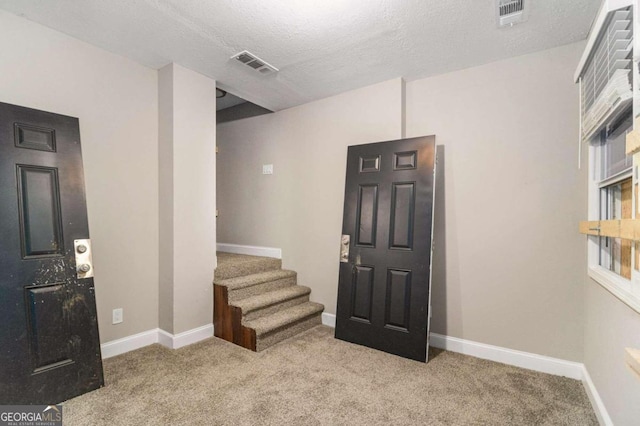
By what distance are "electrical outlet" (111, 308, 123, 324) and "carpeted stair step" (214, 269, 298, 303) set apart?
83 centimetres

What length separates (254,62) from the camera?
2777 mm

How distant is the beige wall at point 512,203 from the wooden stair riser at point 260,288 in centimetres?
164

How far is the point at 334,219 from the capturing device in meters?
3.51

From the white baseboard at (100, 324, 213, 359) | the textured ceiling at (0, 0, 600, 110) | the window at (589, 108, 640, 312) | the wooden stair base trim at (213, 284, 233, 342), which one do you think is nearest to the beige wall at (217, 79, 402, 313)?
the textured ceiling at (0, 0, 600, 110)

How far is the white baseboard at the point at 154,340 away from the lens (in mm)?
2660

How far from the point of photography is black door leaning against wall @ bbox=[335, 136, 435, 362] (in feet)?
8.87

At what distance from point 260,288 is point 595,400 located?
2762 millimetres

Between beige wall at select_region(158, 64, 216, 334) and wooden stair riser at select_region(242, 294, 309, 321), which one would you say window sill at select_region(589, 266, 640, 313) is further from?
beige wall at select_region(158, 64, 216, 334)

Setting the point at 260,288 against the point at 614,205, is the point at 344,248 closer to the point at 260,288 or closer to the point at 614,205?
the point at 260,288

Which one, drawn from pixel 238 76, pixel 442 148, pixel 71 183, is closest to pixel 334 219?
pixel 442 148

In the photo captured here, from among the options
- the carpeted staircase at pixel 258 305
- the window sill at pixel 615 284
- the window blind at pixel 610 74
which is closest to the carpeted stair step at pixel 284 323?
the carpeted staircase at pixel 258 305

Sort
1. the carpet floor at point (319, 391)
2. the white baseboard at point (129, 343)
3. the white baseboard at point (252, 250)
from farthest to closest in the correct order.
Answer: the white baseboard at point (252, 250) → the white baseboard at point (129, 343) → the carpet floor at point (319, 391)

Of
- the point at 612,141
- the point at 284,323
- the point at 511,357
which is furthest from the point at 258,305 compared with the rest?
the point at 612,141

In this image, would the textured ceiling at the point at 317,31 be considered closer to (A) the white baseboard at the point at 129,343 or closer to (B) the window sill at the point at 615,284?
(B) the window sill at the point at 615,284
